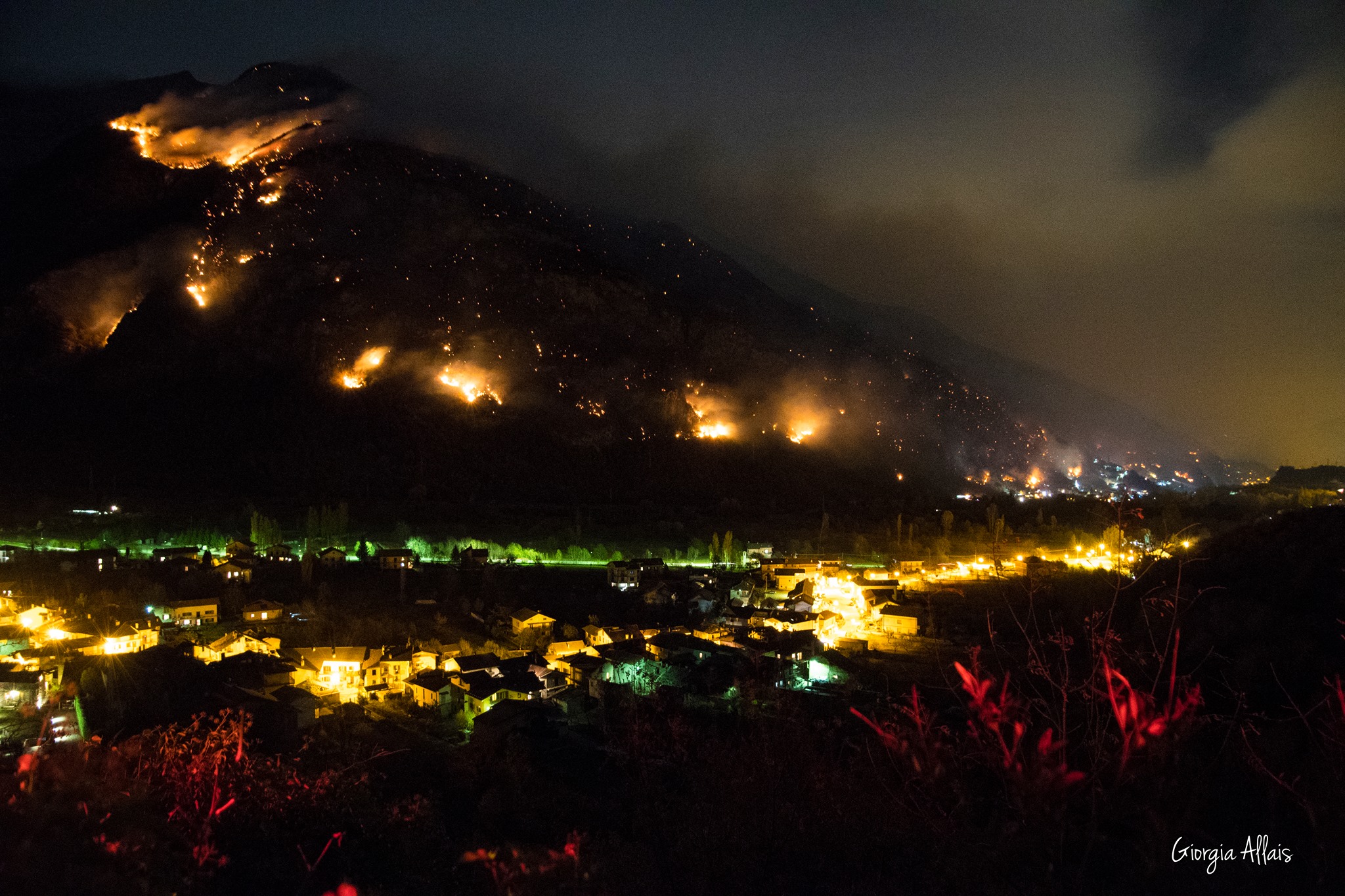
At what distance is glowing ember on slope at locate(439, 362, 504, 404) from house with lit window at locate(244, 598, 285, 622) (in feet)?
85.0

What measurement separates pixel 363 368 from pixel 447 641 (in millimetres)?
31276

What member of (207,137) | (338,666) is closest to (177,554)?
(338,666)

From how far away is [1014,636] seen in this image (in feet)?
62.8

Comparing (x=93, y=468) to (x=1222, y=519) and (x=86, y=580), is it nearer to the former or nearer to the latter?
(x=86, y=580)

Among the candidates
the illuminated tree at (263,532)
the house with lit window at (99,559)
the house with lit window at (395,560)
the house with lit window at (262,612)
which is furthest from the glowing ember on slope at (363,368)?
the house with lit window at (262,612)

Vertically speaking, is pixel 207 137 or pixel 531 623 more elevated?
pixel 207 137

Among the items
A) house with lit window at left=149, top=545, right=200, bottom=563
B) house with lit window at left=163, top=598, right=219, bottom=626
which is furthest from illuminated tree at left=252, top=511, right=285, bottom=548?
house with lit window at left=163, top=598, right=219, bottom=626

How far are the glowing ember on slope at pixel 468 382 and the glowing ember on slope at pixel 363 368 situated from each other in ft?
12.8

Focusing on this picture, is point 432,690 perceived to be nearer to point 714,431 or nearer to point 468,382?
point 468,382

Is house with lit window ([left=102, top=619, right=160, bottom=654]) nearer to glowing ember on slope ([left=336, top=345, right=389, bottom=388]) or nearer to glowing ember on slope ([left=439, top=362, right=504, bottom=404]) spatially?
glowing ember on slope ([left=336, top=345, right=389, bottom=388])

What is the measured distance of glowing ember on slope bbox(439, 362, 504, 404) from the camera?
48.0m

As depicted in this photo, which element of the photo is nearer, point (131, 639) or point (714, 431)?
point (131, 639)

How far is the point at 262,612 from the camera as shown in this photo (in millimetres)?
22188

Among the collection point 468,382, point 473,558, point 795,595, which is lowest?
point 795,595
